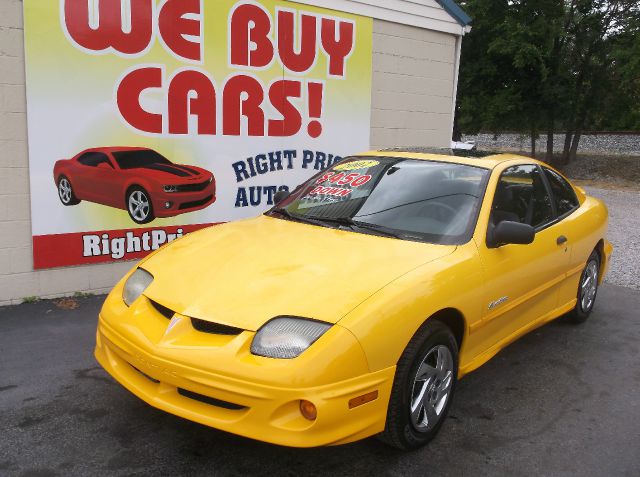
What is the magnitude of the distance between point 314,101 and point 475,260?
442 cm

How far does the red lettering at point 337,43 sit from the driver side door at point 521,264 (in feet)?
11.6

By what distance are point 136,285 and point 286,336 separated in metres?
1.11

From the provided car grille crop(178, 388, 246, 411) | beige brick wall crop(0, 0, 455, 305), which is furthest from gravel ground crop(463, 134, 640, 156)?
car grille crop(178, 388, 246, 411)

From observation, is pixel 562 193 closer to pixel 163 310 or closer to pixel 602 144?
pixel 163 310

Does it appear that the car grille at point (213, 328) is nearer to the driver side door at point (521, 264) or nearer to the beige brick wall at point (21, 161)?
the driver side door at point (521, 264)

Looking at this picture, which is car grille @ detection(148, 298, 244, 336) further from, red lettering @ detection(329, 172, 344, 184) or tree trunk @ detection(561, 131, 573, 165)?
tree trunk @ detection(561, 131, 573, 165)

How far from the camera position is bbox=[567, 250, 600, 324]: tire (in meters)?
5.30

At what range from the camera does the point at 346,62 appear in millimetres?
7648

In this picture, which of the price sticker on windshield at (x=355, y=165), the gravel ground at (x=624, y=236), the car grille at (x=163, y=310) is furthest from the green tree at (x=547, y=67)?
the car grille at (x=163, y=310)

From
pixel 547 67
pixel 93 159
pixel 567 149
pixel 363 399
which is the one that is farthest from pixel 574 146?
pixel 363 399

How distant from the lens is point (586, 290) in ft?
17.7

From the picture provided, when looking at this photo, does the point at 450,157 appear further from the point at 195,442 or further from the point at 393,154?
the point at 195,442

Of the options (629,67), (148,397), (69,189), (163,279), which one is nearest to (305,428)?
(148,397)

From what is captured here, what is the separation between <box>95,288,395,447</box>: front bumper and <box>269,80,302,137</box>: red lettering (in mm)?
4529
